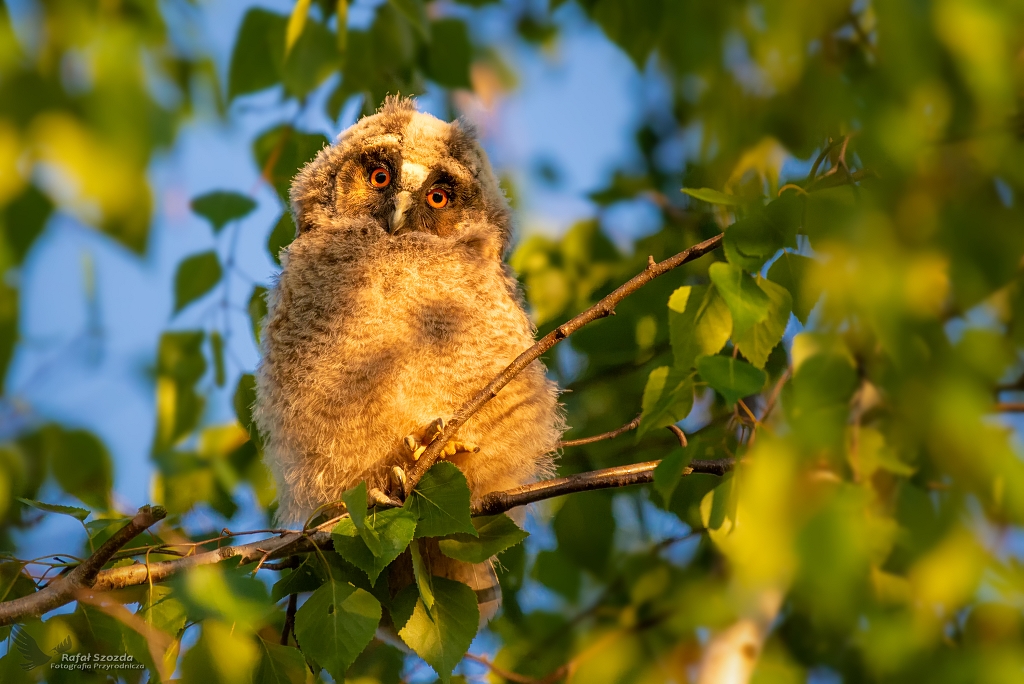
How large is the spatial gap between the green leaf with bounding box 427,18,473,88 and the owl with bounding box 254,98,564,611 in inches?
23.0

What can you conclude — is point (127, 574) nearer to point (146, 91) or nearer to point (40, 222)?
point (40, 222)

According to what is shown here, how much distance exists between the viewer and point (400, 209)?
76.6 inches

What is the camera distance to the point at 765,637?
2.07 metres

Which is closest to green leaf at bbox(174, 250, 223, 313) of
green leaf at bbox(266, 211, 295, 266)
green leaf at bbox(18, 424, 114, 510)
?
green leaf at bbox(266, 211, 295, 266)

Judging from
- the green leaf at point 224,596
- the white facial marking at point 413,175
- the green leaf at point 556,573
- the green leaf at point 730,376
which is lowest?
the green leaf at point 556,573

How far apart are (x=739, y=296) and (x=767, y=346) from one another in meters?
0.14

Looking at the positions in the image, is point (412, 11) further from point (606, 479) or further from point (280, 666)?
point (280, 666)

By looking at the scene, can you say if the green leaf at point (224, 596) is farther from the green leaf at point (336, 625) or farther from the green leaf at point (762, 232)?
the green leaf at point (762, 232)

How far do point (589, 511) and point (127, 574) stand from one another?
1.08m

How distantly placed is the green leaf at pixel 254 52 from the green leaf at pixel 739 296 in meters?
1.38

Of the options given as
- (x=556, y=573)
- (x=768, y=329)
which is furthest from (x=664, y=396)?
(x=556, y=573)

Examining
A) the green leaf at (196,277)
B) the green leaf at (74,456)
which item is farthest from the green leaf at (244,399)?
the green leaf at (74,456)

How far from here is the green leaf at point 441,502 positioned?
1257mm

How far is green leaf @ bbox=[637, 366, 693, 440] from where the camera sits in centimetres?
110
